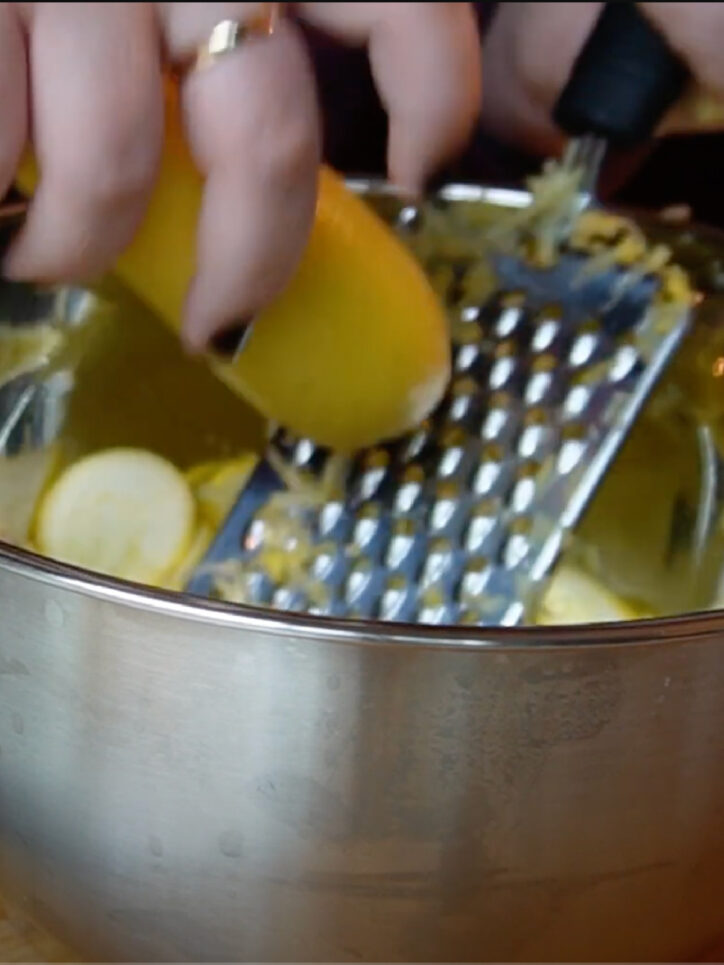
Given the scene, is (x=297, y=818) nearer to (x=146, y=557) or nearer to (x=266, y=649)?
(x=266, y=649)

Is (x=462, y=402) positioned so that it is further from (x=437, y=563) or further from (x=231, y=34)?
(x=231, y=34)

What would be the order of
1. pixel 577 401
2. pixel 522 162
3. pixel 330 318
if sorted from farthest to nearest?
pixel 522 162 → pixel 577 401 → pixel 330 318

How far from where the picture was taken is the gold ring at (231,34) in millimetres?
260

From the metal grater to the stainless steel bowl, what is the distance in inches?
6.4

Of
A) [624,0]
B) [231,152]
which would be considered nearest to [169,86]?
[231,152]

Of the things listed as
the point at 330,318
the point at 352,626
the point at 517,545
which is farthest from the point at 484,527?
the point at 352,626

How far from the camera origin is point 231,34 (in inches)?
10.3

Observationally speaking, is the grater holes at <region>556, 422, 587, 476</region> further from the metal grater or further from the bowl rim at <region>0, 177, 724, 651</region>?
the bowl rim at <region>0, 177, 724, 651</region>

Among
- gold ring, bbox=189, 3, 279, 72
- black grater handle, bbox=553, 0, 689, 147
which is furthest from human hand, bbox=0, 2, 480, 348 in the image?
black grater handle, bbox=553, 0, 689, 147

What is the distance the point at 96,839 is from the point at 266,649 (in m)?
0.08

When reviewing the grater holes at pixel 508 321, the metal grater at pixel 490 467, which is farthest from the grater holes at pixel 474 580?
the grater holes at pixel 508 321

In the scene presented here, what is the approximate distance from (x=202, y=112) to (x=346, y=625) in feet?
0.37

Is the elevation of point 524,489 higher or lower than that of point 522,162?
lower

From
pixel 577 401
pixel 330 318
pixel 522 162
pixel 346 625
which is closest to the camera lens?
pixel 346 625
